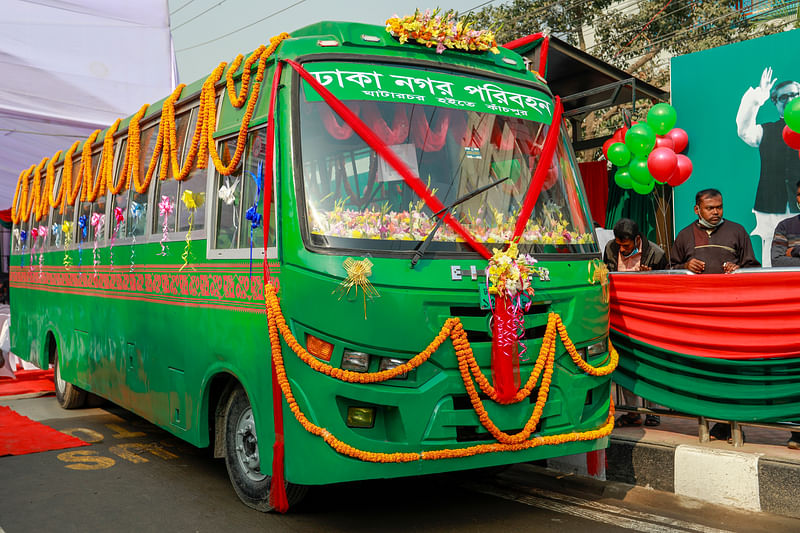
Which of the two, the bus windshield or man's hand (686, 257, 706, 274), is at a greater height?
the bus windshield

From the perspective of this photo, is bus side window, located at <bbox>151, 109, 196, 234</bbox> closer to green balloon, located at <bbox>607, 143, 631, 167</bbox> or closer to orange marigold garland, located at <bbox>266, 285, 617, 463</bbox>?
orange marigold garland, located at <bbox>266, 285, 617, 463</bbox>

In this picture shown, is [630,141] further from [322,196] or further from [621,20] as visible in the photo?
[621,20]

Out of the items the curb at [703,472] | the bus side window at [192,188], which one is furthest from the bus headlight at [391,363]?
the curb at [703,472]

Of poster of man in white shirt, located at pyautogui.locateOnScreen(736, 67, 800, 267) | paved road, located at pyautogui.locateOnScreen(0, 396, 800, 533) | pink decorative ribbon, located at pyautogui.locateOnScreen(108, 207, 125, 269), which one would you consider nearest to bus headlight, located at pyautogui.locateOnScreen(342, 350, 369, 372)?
paved road, located at pyautogui.locateOnScreen(0, 396, 800, 533)

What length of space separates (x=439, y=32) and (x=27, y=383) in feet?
30.0

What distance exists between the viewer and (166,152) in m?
6.42

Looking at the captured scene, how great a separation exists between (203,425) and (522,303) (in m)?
2.38

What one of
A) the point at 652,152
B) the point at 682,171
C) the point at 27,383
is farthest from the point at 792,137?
the point at 27,383

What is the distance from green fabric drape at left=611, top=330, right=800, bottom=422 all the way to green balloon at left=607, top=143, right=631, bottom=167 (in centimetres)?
670

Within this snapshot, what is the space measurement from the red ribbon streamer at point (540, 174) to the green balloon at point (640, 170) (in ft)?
23.4

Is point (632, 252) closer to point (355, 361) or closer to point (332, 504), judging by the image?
point (332, 504)

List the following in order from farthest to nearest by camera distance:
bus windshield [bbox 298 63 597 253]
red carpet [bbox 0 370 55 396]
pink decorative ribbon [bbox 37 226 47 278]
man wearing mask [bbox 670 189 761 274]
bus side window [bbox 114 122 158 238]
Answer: red carpet [bbox 0 370 55 396]
pink decorative ribbon [bbox 37 226 47 278]
bus side window [bbox 114 122 158 238]
man wearing mask [bbox 670 189 761 274]
bus windshield [bbox 298 63 597 253]

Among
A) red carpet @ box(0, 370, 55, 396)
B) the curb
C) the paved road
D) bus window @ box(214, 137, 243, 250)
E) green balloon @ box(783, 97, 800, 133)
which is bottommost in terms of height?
red carpet @ box(0, 370, 55, 396)

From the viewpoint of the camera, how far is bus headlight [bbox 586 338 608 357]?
4.84 m
